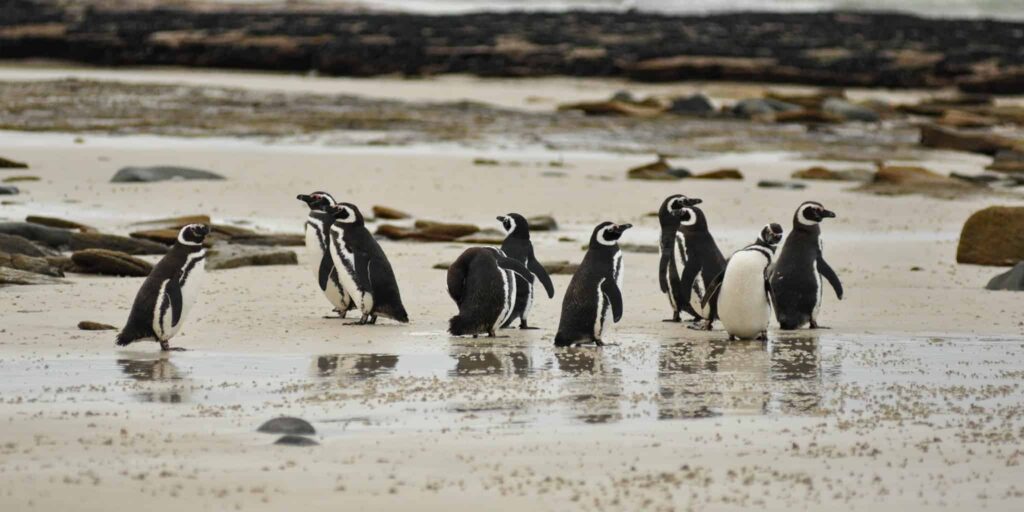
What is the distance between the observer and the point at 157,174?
14891mm

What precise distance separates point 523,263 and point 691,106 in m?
16.7

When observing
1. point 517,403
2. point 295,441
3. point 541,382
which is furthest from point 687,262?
point 295,441

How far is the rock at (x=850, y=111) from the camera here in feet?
81.9

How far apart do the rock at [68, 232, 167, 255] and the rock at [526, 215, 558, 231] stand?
3.04 meters

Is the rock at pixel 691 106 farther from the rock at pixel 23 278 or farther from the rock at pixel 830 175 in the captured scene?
the rock at pixel 23 278

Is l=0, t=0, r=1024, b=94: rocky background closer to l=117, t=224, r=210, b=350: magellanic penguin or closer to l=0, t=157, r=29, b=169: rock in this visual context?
l=0, t=157, r=29, b=169: rock

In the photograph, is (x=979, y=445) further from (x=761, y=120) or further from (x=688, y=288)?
(x=761, y=120)

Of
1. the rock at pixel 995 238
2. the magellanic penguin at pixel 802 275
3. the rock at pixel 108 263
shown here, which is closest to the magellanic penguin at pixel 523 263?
the magellanic penguin at pixel 802 275

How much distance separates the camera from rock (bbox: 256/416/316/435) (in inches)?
226

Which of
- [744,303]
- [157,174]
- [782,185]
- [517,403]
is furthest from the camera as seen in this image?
[782,185]

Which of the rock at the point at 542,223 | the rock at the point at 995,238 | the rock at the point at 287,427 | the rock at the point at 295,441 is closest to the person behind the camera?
the rock at the point at 295,441

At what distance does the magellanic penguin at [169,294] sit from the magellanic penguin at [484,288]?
4.38 ft

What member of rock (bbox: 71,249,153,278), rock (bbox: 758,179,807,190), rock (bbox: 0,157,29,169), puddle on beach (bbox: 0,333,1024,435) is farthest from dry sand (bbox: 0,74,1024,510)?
rock (bbox: 758,179,807,190)

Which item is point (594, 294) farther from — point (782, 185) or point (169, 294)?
point (782, 185)
